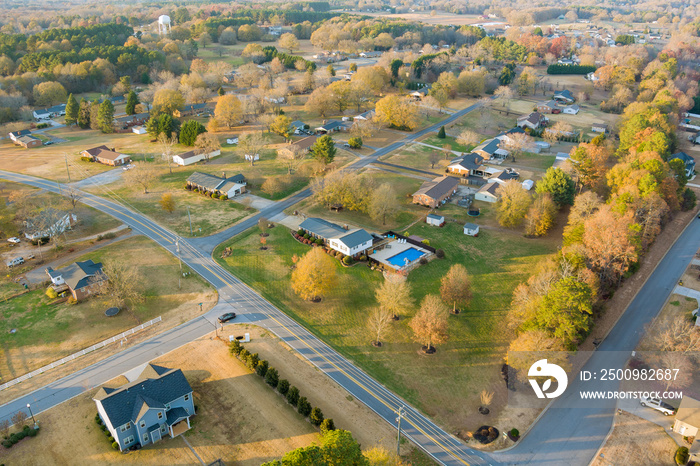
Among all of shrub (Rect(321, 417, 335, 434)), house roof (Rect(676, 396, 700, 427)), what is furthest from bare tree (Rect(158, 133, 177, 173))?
house roof (Rect(676, 396, 700, 427))

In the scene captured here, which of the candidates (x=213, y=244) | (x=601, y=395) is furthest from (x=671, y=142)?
(x=213, y=244)

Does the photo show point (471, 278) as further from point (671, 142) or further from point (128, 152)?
point (128, 152)

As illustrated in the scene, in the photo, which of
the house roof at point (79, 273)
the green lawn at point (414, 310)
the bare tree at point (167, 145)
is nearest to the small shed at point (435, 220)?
the green lawn at point (414, 310)

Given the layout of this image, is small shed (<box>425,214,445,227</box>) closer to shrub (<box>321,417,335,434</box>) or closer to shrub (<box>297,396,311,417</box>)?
shrub (<box>297,396,311,417</box>)

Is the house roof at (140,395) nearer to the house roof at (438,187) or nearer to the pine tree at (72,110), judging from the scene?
the house roof at (438,187)

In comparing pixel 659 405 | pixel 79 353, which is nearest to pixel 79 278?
pixel 79 353

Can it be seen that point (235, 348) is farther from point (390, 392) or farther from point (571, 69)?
point (571, 69)
